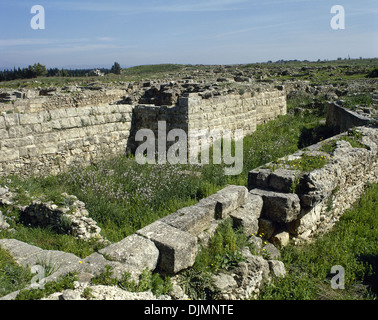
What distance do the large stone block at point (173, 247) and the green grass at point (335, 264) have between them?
1.08 meters

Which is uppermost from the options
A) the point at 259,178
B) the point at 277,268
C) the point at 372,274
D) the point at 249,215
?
the point at 259,178

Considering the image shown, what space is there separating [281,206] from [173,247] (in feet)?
7.23

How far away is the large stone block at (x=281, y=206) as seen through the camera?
4.97m

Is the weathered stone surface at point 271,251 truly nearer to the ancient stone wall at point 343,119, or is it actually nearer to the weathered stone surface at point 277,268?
the weathered stone surface at point 277,268

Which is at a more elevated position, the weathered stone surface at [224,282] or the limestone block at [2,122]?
the limestone block at [2,122]

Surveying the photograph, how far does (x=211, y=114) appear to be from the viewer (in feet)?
33.4

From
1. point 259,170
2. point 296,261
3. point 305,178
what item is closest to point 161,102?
point 259,170

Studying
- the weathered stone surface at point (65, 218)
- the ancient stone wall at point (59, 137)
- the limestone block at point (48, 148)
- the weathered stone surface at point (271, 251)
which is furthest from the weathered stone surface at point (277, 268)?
the limestone block at point (48, 148)

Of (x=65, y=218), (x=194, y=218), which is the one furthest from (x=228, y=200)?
(x=65, y=218)

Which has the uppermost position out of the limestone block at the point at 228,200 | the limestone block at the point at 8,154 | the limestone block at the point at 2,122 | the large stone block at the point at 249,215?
the limestone block at the point at 2,122

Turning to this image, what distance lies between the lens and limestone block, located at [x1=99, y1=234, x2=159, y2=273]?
11.3 ft

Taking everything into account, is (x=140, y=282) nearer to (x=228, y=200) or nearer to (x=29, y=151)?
(x=228, y=200)

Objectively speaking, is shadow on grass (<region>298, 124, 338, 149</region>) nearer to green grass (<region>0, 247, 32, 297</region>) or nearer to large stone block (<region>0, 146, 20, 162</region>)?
large stone block (<region>0, 146, 20, 162</region>)

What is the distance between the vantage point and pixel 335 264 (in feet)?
15.2
